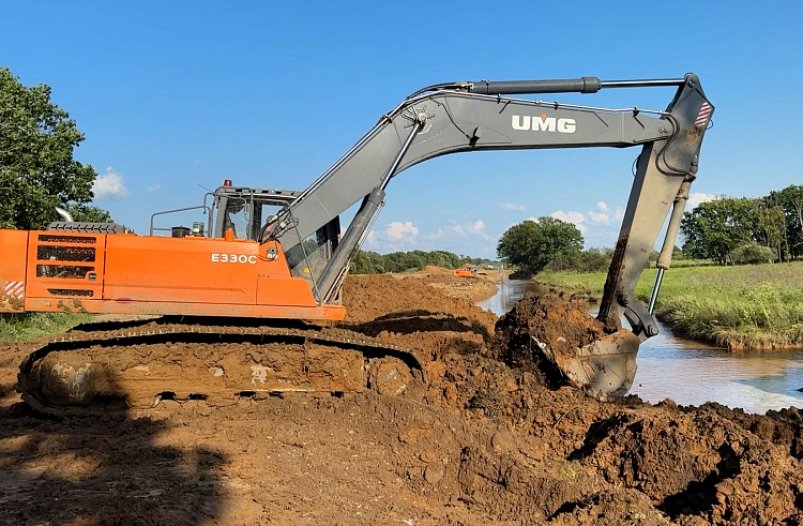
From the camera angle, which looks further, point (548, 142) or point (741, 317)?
point (741, 317)

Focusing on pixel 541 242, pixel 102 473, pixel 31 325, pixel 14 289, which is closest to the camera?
pixel 102 473

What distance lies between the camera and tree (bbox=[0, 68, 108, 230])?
15.7m

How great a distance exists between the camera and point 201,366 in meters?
6.99

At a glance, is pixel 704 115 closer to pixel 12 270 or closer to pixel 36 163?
pixel 12 270

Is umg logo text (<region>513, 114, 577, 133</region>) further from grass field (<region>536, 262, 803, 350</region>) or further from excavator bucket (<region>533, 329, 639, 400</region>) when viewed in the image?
grass field (<region>536, 262, 803, 350</region>)

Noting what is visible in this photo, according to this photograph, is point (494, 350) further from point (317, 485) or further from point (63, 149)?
point (63, 149)

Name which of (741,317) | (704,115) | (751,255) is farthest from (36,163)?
(751,255)

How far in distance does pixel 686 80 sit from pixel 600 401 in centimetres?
458

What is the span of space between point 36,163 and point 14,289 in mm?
12213

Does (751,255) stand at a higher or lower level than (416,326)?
higher

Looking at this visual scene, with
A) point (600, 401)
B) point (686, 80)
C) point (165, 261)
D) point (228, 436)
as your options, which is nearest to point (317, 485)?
point (228, 436)

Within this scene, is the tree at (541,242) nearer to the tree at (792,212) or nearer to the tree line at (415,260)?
the tree line at (415,260)

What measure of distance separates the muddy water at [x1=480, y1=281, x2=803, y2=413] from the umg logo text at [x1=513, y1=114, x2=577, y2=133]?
453cm

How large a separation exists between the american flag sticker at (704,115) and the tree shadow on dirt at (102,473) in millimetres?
7461
